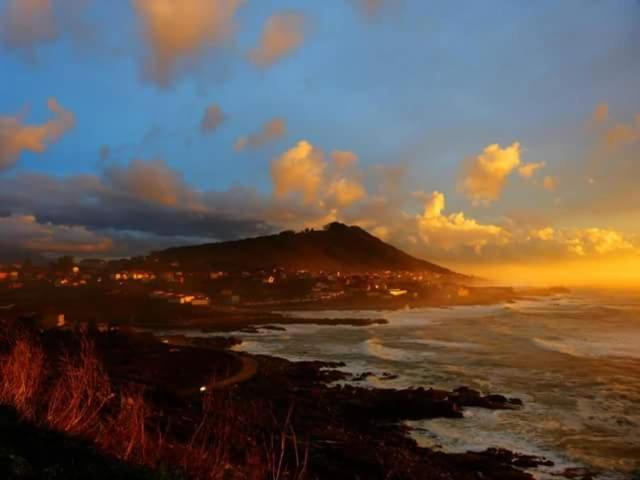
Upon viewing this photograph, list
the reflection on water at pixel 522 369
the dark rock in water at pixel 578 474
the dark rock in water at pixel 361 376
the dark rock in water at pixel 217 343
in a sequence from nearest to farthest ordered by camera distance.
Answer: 1. the dark rock in water at pixel 578 474
2. the reflection on water at pixel 522 369
3. the dark rock in water at pixel 361 376
4. the dark rock in water at pixel 217 343

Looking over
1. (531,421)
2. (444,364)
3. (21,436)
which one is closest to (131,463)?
(21,436)

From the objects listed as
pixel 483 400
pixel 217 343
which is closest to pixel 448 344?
pixel 217 343

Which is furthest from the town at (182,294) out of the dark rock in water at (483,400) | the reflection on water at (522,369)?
the dark rock in water at (483,400)

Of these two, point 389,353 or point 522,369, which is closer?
point 522,369

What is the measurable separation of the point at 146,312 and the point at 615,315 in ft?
232

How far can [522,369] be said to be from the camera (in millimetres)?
33719

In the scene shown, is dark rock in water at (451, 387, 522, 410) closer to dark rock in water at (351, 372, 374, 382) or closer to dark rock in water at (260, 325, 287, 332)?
dark rock in water at (351, 372, 374, 382)

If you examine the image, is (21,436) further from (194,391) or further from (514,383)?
(514,383)

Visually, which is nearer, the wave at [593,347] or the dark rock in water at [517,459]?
the dark rock in water at [517,459]

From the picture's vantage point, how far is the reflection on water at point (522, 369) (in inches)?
749

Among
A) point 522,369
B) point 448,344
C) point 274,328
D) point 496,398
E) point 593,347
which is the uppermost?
point 593,347

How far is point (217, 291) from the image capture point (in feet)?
417

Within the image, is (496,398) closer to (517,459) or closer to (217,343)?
(517,459)

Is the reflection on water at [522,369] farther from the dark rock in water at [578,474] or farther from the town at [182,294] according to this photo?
the town at [182,294]
